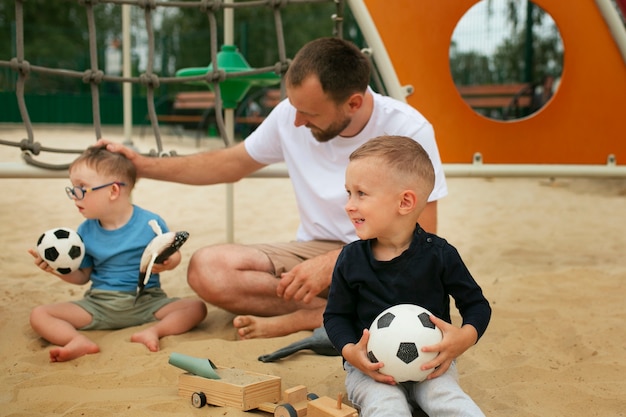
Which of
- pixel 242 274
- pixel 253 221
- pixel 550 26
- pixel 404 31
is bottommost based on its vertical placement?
pixel 253 221

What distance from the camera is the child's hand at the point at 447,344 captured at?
62.2 inches

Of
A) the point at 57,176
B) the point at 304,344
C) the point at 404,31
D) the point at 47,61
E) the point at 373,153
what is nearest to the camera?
the point at 373,153

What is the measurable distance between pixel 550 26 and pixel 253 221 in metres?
9.43

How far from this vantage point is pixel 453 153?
11.4 feet

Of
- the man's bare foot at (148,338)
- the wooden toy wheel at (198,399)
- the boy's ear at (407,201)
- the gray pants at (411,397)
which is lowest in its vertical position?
the man's bare foot at (148,338)

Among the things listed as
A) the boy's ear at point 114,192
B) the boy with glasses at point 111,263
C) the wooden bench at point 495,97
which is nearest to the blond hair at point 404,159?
the boy with glasses at point 111,263

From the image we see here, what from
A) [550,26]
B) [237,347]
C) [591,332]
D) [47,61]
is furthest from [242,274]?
[47,61]

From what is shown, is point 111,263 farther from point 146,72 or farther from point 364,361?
point 364,361

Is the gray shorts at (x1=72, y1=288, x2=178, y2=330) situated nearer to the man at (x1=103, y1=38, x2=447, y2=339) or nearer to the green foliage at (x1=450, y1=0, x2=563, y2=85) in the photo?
the man at (x1=103, y1=38, x2=447, y2=339)

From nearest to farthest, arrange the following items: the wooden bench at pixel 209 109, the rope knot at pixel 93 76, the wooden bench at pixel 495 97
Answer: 1. the rope knot at pixel 93 76
2. the wooden bench at pixel 495 97
3. the wooden bench at pixel 209 109

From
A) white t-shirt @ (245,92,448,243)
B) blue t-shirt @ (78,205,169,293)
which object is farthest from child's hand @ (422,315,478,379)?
blue t-shirt @ (78,205,169,293)

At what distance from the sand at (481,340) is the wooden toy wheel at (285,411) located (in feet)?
0.35

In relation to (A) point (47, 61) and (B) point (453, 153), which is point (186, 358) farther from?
(A) point (47, 61)

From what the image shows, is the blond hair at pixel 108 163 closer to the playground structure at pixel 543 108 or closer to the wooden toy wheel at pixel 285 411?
the playground structure at pixel 543 108
